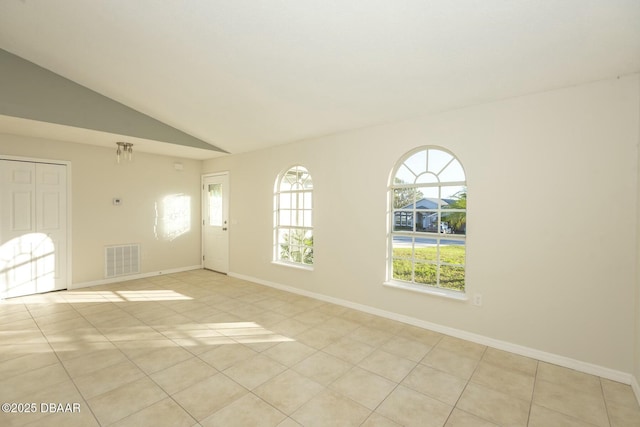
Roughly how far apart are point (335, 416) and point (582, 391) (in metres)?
1.94

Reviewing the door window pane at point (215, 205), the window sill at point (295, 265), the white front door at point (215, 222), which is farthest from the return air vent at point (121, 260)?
the window sill at point (295, 265)

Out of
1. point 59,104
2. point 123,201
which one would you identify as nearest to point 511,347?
point 59,104

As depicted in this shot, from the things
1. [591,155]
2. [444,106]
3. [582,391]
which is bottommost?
[582,391]

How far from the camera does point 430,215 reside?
354 cm

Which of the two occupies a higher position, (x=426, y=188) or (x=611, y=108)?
(x=611, y=108)

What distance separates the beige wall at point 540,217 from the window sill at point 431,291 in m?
0.08

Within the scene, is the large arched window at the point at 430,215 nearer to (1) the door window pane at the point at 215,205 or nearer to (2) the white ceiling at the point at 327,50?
(2) the white ceiling at the point at 327,50

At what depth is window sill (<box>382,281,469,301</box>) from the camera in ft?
10.6

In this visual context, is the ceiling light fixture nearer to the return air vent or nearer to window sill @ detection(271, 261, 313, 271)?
the return air vent

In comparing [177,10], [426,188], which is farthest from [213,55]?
[426,188]

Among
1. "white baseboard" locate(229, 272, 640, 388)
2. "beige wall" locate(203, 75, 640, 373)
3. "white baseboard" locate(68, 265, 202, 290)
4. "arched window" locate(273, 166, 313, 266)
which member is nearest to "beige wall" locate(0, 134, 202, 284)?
"white baseboard" locate(68, 265, 202, 290)

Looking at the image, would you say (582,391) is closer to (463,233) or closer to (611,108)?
(463,233)

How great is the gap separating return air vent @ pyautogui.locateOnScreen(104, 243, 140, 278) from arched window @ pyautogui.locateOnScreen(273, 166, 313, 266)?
2.71 m

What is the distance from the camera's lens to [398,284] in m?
3.72
